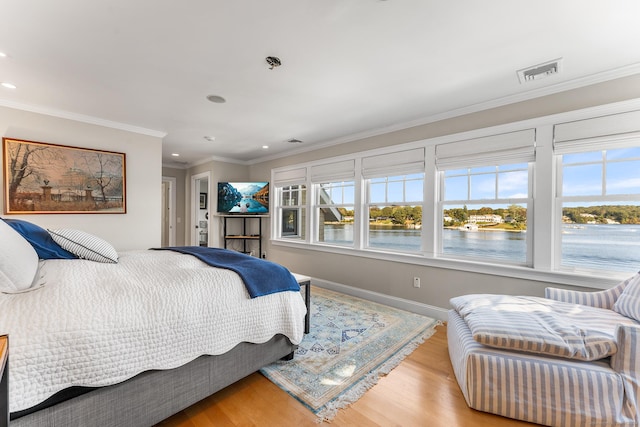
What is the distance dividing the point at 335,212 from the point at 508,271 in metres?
2.50

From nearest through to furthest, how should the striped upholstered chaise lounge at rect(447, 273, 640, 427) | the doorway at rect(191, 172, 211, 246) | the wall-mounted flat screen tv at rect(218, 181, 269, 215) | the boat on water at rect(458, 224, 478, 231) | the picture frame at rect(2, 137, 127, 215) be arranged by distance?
the striped upholstered chaise lounge at rect(447, 273, 640, 427), the picture frame at rect(2, 137, 127, 215), the boat on water at rect(458, 224, 478, 231), the wall-mounted flat screen tv at rect(218, 181, 269, 215), the doorway at rect(191, 172, 211, 246)

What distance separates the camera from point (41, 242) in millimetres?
2041

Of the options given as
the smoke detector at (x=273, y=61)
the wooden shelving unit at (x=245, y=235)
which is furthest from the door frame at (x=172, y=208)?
the smoke detector at (x=273, y=61)

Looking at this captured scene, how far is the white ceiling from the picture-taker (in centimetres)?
157

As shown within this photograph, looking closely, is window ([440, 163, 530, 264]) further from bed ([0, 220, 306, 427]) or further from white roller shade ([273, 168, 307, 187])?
white roller shade ([273, 168, 307, 187])

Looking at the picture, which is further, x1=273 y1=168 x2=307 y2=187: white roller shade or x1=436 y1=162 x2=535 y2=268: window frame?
x1=273 y1=168 x2=307 y2=187: white roller shade

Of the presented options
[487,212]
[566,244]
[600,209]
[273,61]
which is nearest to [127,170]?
[273,61]

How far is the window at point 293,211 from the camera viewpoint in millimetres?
4893

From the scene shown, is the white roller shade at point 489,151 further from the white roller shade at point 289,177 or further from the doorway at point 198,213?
the doorway at point 198,213

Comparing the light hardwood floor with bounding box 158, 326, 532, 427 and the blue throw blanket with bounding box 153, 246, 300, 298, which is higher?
the blue throw blanket with bounding box 153, 246, 300, 298

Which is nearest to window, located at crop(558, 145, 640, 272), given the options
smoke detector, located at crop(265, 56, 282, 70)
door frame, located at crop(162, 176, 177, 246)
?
smoke detector, located at crop(265, 56, 282, 70)

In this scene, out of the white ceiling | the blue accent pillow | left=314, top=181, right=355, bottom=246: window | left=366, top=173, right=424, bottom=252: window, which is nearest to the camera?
the white ceiling

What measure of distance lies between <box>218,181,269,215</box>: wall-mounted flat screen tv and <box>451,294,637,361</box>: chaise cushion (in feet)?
13.4

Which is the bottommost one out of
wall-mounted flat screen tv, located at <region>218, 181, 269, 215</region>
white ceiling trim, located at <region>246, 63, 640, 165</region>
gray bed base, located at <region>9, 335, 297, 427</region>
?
gray bed base, located at <region>9, 335, 297, 427</region>
